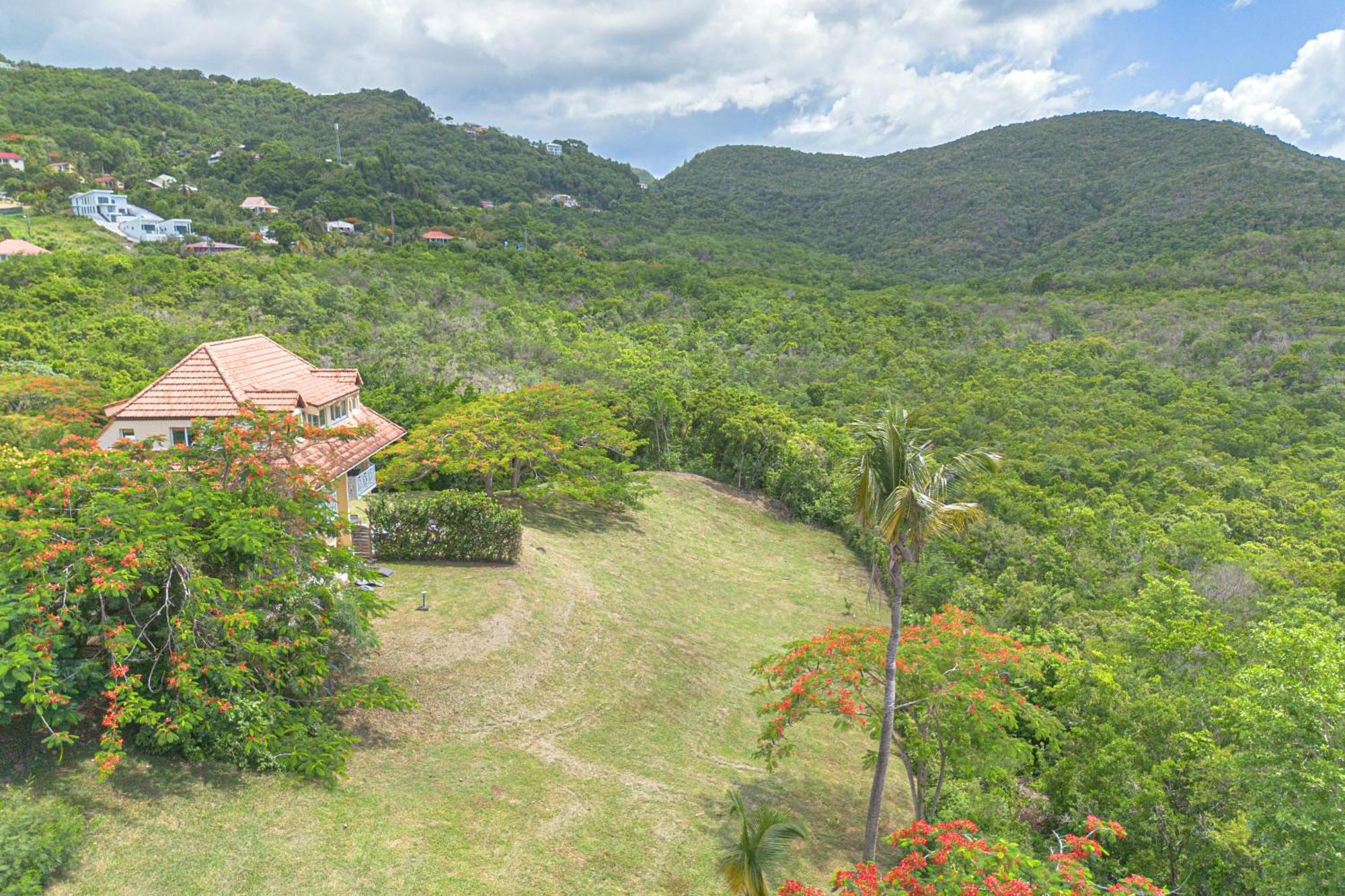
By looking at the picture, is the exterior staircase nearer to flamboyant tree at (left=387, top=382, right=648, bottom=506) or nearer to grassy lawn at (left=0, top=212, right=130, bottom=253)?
flamboyant tree at (left=387, top=382, right=648, bottom=506)

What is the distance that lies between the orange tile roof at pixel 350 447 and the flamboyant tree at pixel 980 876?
10691 mm

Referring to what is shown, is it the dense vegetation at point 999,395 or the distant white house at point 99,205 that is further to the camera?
the distant white house at point 99,205

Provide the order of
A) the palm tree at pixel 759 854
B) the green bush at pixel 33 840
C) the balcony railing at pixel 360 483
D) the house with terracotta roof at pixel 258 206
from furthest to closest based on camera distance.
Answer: the house with terracotta roof at pixel 258 206 → the balcony railing at pixel 360 483 → the palm tree at pixel 759 854 → the green bush at pixel 33 840

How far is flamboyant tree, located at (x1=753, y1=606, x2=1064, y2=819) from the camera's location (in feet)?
37.9

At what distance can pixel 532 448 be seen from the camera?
25.2 meters

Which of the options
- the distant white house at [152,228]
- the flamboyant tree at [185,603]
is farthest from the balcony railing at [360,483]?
the distant white house at [152,228]

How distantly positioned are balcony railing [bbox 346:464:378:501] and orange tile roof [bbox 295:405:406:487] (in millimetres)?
750

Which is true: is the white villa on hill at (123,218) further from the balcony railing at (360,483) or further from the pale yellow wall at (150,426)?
the pale yellow wall at (150,426)

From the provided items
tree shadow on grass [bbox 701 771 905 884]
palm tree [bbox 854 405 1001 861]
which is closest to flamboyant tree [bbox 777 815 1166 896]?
palm tree [bbox 854 405 1001 861]

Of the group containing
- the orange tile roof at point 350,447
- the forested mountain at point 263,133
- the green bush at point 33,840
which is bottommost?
the green bush at point 33,840

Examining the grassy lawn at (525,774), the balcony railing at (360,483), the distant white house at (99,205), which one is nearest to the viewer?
the grassy lawn at (525,774)

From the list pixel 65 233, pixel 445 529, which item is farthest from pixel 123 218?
pixel 445 529

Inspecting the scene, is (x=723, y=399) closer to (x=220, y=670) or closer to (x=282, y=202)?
(x=220, y=670)

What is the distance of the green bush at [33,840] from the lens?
699cm
